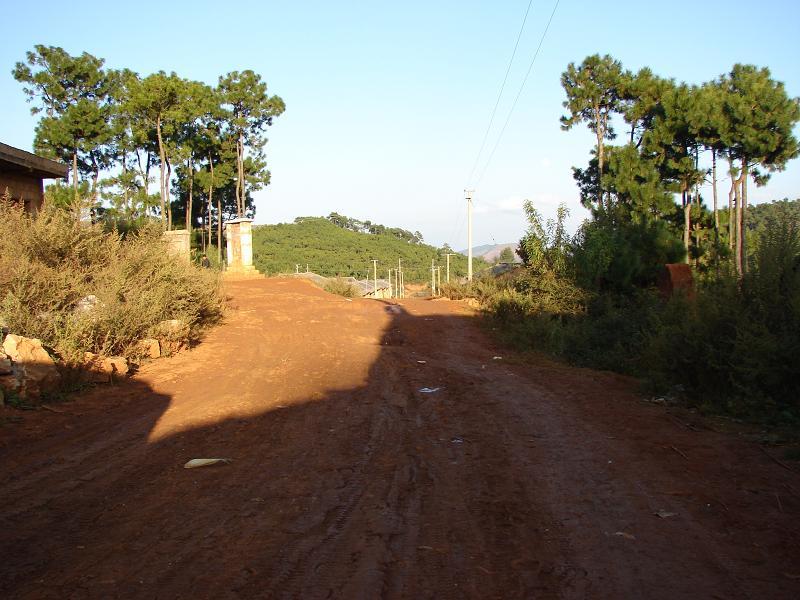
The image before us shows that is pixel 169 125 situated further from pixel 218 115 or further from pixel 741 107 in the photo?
pixel 741 107

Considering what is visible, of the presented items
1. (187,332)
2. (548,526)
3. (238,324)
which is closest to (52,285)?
(187,332)

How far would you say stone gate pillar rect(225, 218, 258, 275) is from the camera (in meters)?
28.5

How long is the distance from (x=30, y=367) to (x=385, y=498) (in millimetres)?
6026

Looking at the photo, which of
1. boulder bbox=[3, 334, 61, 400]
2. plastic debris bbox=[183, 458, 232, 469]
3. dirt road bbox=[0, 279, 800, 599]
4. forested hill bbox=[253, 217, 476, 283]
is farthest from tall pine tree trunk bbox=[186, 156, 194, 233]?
plastic debris bbox=[183, 458, 232, 469]

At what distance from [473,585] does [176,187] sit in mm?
42212

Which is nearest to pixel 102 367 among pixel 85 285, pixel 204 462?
pixel 85 285

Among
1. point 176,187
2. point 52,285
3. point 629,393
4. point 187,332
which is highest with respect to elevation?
point 176,187

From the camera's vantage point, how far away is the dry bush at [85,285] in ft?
32.6

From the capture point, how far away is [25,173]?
16.1 m

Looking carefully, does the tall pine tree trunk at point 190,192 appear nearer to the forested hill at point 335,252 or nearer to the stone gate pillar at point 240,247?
the stone gate pillar at point 240,247

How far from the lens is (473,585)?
11.8 ft

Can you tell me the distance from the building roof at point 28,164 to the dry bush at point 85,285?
2.70m

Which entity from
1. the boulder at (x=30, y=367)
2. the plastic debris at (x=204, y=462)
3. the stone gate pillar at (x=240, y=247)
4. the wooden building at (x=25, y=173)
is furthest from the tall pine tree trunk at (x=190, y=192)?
the plastic debris at (x=204, y=462)

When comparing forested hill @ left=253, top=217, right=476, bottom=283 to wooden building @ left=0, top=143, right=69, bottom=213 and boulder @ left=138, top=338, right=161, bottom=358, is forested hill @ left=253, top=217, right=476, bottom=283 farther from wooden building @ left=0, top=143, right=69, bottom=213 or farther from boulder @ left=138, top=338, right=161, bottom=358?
boulder @ left=138, top=338, right=161, bottom=358
